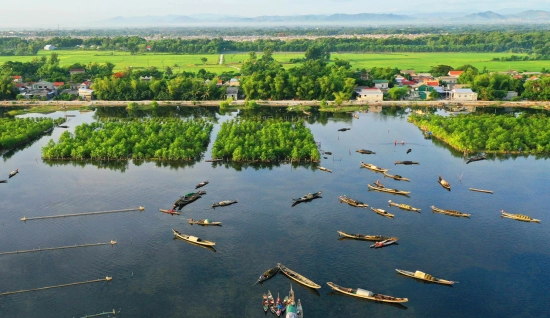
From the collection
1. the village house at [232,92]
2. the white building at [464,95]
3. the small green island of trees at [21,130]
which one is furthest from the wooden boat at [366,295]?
the white building at [464,95]

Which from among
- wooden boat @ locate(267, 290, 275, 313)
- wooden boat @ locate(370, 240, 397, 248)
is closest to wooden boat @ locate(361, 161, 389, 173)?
wooden boat @ locate(370, 240, 397, 248)

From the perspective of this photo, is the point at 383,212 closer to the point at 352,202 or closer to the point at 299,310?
the point at 352,202

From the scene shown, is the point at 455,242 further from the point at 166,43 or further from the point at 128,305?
the point at 166,43

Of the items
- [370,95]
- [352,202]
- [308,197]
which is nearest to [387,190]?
[352,202]

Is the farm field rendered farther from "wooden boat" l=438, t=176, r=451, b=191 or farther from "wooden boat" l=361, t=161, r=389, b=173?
"wooden boat" l=438, t=176, r=451, b=191

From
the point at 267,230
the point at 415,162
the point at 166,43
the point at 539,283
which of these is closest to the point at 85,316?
the point at 267,230
